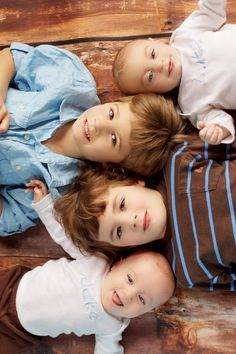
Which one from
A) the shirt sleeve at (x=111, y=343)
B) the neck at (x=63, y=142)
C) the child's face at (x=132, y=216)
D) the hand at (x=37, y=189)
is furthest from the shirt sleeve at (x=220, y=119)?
the shirt sleeve at (x=111, y=343)

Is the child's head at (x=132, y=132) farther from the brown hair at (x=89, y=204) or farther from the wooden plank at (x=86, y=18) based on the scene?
the wooden plank at (x=86, y=18)

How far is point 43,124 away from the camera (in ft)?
3.84

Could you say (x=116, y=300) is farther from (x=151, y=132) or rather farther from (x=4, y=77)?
(x=4, y=77)

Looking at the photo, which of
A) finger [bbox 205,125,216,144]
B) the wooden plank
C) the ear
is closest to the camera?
finger [bbox 205,125,216,144]

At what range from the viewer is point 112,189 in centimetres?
105

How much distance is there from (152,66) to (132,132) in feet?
0.54

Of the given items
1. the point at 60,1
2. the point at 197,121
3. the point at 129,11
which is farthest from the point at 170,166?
the point at 60,1

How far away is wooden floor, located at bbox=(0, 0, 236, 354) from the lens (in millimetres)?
1110

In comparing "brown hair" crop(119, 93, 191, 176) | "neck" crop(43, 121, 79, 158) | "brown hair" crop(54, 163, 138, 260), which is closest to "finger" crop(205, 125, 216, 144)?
"brown hair" crop(119, 93, 191, 176)

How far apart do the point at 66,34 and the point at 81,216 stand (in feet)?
1.82

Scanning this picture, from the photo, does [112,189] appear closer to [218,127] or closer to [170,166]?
[170,166]

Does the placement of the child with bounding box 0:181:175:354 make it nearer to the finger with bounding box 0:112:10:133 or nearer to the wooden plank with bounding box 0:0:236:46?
the finger with bounding box 0:112:10:133

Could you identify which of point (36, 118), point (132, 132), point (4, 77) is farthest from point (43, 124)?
point (132, 132)

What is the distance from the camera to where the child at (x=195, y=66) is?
1.03 metres
